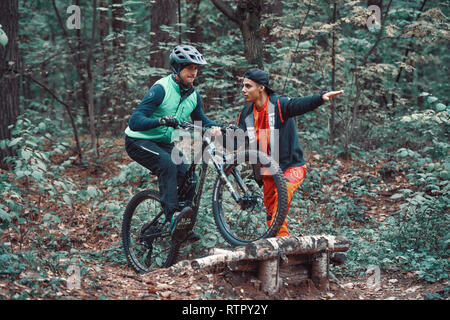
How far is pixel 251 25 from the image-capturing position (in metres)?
8.07

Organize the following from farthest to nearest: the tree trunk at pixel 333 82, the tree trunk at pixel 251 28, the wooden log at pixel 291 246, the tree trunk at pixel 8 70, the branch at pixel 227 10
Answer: the tree trunk at pixel 333 82 < the tree trunk at pixel 8 70 < the branch at pixel 227 10 < the tree trunk at pixel 251 28 < the wooden log at pixel 291 246

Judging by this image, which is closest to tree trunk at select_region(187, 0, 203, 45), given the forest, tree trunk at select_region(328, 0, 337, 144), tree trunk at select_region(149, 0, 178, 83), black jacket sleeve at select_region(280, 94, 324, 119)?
the forest

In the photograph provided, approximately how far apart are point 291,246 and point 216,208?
0.97m

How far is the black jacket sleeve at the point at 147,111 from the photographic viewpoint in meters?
4.91

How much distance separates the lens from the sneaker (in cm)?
512

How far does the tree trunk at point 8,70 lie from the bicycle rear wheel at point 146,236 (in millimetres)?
4001

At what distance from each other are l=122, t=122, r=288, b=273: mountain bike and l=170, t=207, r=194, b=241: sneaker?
6 centimetres

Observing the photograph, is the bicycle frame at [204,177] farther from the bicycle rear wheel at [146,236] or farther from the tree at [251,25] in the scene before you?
the tree at [251,25]

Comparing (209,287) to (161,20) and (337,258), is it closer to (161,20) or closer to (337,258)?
(337,258)

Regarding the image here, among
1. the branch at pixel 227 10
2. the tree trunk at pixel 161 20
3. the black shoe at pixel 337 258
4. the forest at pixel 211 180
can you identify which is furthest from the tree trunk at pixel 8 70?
the black shoe at pixel 337 258

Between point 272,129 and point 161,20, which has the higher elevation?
point 161,20

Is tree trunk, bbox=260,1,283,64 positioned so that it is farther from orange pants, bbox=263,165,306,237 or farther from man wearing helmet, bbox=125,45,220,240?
orange pants, bbox=263,165,306,237

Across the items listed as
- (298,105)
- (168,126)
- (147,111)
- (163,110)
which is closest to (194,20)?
(163,110)
